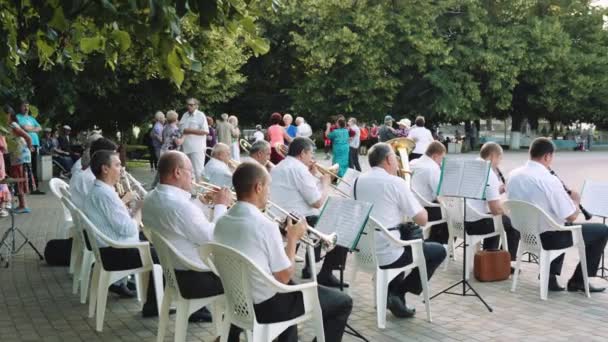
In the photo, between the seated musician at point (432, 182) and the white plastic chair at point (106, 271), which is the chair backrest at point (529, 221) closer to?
the seated musician at point (432, 182)

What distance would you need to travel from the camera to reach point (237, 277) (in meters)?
4.63

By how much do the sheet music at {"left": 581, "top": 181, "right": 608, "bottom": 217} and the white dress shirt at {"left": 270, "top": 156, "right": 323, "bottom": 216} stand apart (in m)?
2.78

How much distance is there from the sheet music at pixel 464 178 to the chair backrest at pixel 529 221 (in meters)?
0.72

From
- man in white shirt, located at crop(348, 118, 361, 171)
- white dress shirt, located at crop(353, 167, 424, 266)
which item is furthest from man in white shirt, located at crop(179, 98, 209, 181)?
white dress shirt, located at crop(353, 167, 424, 266)

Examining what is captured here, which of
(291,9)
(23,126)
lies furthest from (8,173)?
(291,9)

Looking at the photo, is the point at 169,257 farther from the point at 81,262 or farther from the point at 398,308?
the point at 81,262

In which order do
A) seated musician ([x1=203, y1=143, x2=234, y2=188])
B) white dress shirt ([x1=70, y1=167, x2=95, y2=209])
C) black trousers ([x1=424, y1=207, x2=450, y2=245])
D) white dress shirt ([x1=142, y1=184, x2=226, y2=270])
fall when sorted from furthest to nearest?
seated musician ([x1=203, y1=143, x2=234, y2=188]) < black trousers ([x1=424, y1=207, x2=450, y2=245]) < white dress shirt ([x1=70, y1=167, x2=95, y2=209]) < white dress shirt ([x1=142, y1=184, x2=226, y2=270])

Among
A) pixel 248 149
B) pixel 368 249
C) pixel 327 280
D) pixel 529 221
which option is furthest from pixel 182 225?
pixel 248 149

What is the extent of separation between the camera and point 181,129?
15.8 metres

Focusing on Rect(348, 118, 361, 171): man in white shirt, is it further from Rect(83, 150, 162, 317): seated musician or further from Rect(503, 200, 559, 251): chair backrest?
Rect(83, 150, 162, 317): seated musician

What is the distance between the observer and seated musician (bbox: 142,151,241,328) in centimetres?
541

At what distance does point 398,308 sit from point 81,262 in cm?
340

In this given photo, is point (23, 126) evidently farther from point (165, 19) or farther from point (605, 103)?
point (605, 103)

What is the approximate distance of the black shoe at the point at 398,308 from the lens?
679 centimetres
